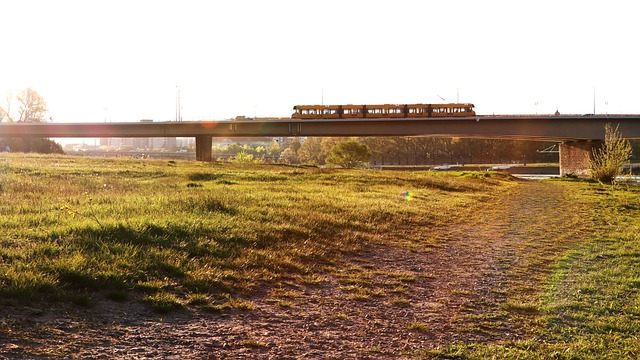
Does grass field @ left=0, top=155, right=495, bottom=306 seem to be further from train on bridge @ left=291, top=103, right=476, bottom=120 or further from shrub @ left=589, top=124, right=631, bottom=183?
train on bridge @ left=291, top=103, right=476, bottom=120

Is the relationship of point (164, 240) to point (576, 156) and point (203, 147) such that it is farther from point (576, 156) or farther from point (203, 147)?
point (203, 147)

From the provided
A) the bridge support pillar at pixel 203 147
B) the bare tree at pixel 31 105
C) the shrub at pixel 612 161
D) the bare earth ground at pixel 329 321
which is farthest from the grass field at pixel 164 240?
the bare tree at pixel 31 105

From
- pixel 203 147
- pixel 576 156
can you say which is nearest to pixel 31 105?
pixel 203 147

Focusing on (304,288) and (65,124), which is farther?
(65,124)

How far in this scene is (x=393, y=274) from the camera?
1048 cm

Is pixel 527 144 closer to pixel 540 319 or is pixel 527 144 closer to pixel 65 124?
pixel 65 124

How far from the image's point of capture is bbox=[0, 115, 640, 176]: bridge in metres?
60.5

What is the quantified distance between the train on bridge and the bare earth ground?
5386cm

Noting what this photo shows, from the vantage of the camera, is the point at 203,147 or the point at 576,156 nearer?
the point at 576,156

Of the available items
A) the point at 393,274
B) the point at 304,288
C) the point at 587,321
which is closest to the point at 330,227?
the point at 393,274

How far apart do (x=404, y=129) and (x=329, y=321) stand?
58449mm

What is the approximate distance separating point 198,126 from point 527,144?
8299cm

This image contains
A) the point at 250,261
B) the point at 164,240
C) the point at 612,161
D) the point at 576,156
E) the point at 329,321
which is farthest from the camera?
the point at 576,156

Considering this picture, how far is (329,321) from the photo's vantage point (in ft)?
24.7
